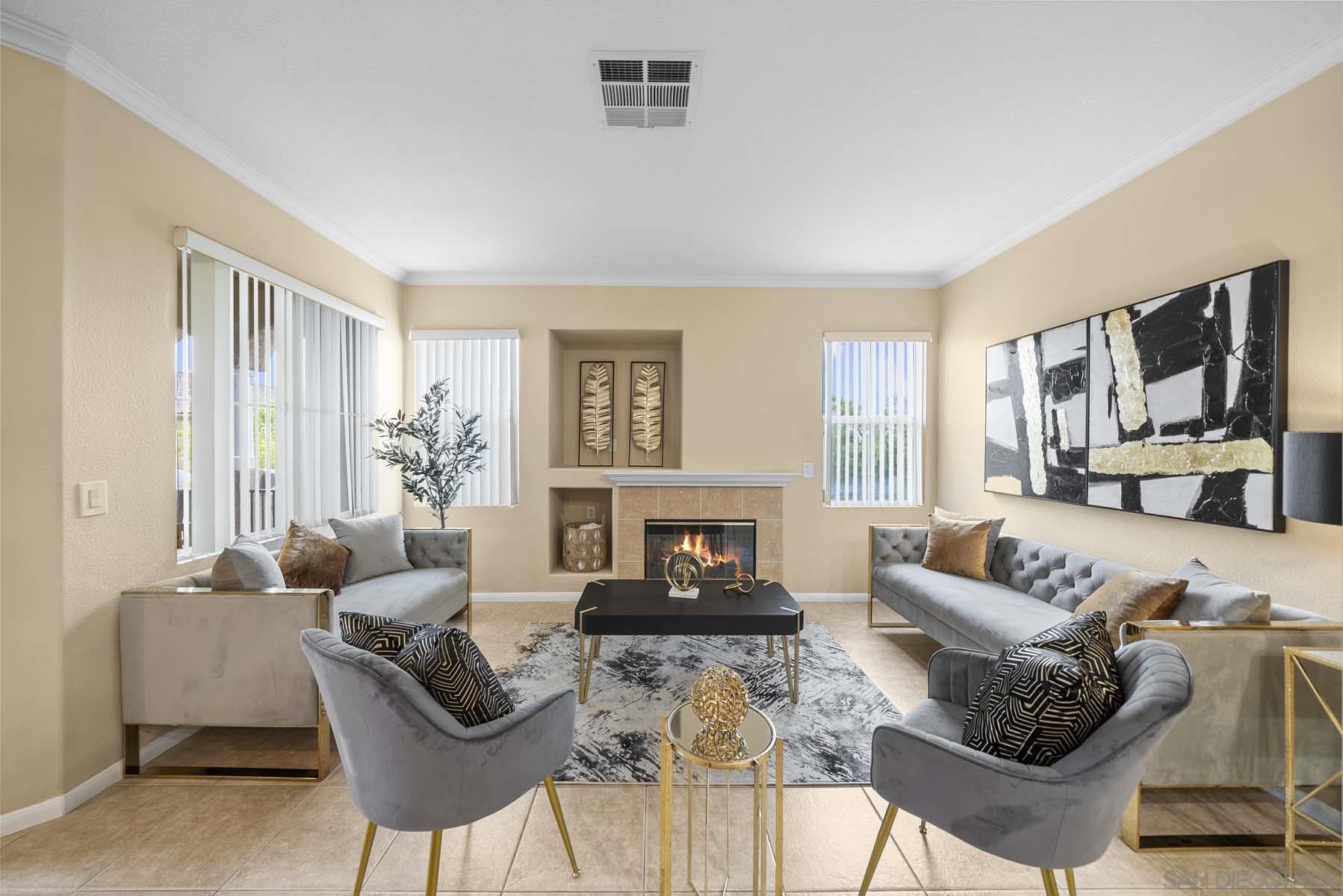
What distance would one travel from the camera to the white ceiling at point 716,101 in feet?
6.16

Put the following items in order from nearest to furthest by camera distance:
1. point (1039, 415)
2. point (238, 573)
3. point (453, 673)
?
point (453, 673), point (238, 573), point (1039, 415)

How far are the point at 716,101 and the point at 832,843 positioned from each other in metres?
2.82

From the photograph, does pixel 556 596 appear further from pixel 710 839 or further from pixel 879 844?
pixel 879 844

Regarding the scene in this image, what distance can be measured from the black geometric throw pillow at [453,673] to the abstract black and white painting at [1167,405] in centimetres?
287

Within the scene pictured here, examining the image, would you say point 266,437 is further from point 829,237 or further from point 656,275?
point 829,237

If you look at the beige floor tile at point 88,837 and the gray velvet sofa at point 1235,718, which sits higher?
the gray velvet sofa at point 1235,718

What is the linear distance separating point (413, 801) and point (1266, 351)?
10.8 ft

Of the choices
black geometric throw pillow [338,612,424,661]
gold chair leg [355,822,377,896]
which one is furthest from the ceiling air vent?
gold chair leg [355,822,377,896]

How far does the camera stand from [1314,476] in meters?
1.74

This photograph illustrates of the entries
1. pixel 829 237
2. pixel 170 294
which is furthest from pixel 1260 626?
pixel 170 294

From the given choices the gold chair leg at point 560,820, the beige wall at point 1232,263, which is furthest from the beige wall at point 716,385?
the gold chair leg at point 560,820

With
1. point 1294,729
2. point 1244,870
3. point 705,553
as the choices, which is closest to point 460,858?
point 1244,870

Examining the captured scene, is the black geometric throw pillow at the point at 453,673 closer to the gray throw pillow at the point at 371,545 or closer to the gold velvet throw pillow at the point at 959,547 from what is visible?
the gray throw pillow at the point at 371,545

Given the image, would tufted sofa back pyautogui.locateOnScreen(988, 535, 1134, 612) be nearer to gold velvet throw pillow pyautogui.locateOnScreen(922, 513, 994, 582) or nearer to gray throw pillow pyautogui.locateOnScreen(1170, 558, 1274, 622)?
gold velvet throw pillow pyautogui.locateOnScreen(922, 513, 994, 582)
